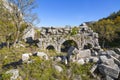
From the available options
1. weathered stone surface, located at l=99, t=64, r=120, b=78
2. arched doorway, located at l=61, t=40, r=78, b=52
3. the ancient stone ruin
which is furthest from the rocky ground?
arched doorway, located at l=61, t=40, r=78, b=52

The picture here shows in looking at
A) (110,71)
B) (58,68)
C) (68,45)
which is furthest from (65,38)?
(110,71)

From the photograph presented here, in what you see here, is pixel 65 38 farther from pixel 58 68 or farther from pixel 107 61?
pixel 58 68

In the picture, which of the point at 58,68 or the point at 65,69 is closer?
the point at 58,68

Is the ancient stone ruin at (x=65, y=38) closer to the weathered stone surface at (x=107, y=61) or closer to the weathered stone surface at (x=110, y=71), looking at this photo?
the weathered stone surface at (x=107, y=61)

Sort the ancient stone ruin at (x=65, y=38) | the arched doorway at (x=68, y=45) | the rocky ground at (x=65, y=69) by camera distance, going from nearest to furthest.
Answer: the rocky ground at (x=65, y=69), the ancient stone ruin at (x=65, y=38), the arched doorway at (x=68, y=45)

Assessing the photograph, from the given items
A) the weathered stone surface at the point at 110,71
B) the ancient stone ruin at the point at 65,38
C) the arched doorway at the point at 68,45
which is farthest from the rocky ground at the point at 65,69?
the arched doorway at the point at 68,45

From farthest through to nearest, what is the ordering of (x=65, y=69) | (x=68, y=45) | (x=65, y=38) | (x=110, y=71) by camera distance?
(x=68, y=45) < (x=65, y=38) < (x=65, y=69) < (x=110, y=71)

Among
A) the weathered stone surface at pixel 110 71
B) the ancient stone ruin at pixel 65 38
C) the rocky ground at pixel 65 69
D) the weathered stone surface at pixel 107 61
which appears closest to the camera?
the rocky ground at pixel 65 69

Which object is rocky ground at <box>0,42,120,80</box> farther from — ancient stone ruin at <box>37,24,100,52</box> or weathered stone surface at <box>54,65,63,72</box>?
ancient stone ruin at <box>37,24,100,52</box>

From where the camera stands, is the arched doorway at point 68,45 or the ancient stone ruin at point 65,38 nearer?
the ancient stone ruin at point 65,38

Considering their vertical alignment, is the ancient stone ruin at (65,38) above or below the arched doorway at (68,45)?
above

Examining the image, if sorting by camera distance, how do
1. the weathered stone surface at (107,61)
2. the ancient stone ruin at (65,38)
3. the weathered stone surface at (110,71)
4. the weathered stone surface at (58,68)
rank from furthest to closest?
the ancient stone ruin at (65,38) → the weathered stone surface at (107,61) → the weathered stone surface at (58,68) → the weathered stone surface at (110,71)

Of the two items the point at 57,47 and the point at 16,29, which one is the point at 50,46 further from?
the point at 16,29

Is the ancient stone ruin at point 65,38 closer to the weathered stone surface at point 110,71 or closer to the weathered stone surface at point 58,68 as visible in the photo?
the weathered stone surface at point 58,68
